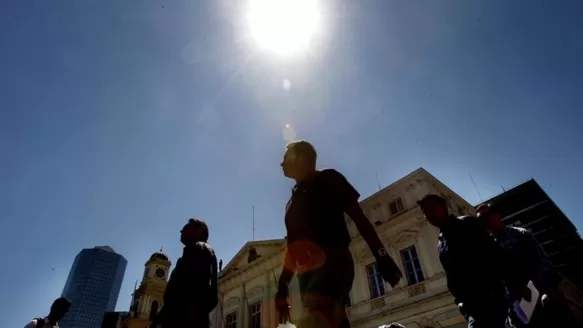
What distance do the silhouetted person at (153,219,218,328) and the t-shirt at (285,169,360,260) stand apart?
44.2 inches

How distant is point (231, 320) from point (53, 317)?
1875 cm

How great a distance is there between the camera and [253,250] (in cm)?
2312

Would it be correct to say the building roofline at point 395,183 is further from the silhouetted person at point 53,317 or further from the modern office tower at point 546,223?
the silhouetted person at point 53,317

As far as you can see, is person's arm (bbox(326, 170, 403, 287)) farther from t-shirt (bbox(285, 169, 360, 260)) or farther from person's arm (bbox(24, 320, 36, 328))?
person's arm (bbox(24, 320, 36, 328))

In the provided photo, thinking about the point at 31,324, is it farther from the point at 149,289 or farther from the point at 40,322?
the point at 149,289

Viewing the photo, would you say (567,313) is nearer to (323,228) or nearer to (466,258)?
(466,258)

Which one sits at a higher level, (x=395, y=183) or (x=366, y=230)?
(x=395, y=183)

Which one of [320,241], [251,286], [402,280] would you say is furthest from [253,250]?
[320,241]

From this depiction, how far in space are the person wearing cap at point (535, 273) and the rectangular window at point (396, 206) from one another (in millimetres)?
12897

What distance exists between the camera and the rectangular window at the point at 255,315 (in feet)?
64.6

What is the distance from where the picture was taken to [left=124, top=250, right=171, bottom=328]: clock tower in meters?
35.1

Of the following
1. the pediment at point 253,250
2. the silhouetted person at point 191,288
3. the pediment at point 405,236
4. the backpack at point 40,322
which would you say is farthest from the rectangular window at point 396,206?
the backpack at point 40,322

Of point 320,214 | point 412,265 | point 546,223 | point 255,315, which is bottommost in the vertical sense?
point 320,214

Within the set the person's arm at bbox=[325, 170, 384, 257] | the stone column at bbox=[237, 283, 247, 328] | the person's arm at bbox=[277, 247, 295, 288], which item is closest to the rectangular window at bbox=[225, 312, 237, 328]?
the stone column at bbox=[237, 283, 247, 328]
